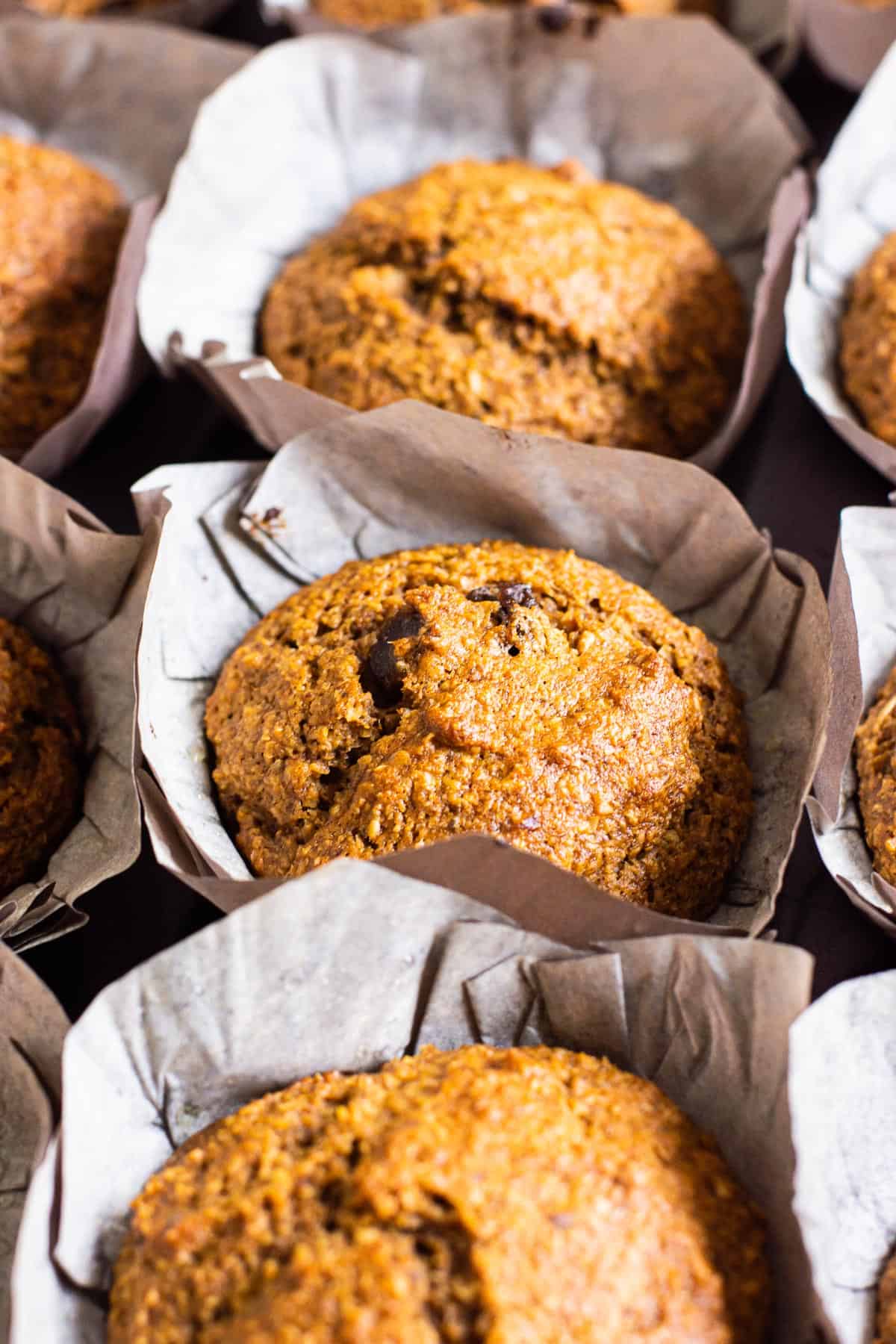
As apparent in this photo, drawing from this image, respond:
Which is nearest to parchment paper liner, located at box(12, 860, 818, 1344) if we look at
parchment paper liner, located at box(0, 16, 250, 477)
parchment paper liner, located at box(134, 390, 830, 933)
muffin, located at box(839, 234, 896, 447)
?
parchment paper liner, located at box(134, 390, 830, 933)

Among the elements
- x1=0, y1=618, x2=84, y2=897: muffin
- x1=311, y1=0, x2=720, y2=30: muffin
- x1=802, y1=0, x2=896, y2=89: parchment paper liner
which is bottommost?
x1=0, y1=618, x2=84, y2=897: muffin

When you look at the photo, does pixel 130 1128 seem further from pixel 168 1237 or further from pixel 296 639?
pixel 296 639

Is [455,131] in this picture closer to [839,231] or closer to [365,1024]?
[839,231]

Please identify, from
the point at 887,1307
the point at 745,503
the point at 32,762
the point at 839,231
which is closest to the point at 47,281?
the point at 32,762

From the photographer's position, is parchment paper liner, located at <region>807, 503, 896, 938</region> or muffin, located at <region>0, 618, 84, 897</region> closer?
parchment paper liner, located at <region>807, 503, 896, 938</region>

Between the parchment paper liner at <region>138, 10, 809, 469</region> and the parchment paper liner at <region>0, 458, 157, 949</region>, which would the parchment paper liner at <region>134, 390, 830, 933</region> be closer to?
the parchment paper liner at <region>0, 458, 157, 949</region>

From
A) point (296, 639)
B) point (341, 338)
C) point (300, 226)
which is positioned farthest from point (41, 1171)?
point (300, 226)

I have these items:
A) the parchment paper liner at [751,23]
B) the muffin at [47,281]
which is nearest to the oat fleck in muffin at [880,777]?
the muffin at [47,281]
